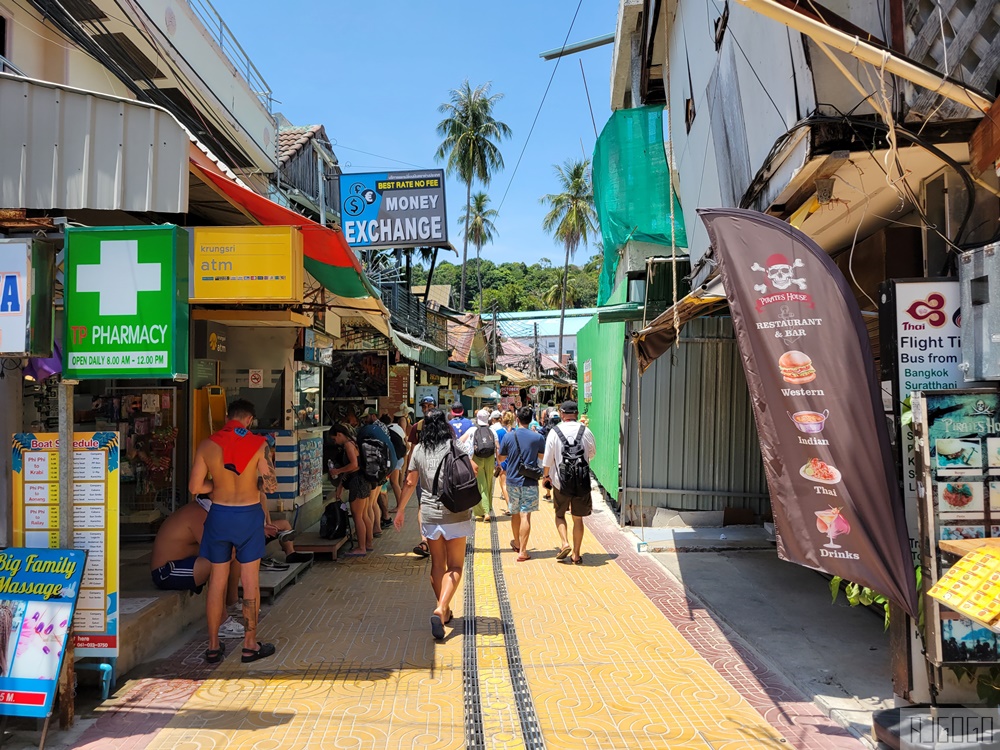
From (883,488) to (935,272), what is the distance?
1.82 metres

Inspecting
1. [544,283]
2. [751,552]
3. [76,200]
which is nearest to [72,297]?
[76,200]

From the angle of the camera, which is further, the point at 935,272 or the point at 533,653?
the point at 533,653

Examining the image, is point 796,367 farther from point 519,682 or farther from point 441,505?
point 441,505

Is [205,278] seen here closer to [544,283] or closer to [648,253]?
[648,253]

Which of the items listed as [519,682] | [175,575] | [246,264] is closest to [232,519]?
[175,575]

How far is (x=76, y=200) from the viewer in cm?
395

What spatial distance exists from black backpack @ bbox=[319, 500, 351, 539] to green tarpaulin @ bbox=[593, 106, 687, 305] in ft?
20.0

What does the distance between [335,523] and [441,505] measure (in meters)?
3.14

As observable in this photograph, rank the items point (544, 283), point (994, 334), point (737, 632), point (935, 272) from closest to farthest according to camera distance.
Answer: point (994, 334), point (935, 272), point (737, 632), point (544, 283)

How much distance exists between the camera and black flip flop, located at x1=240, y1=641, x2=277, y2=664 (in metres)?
4.61

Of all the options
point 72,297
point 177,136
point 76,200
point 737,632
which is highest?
point 177,136

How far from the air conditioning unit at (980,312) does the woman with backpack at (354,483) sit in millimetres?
6046

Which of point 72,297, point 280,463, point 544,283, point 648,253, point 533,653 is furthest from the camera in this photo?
point 544,283

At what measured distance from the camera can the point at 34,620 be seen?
3.75 meters
